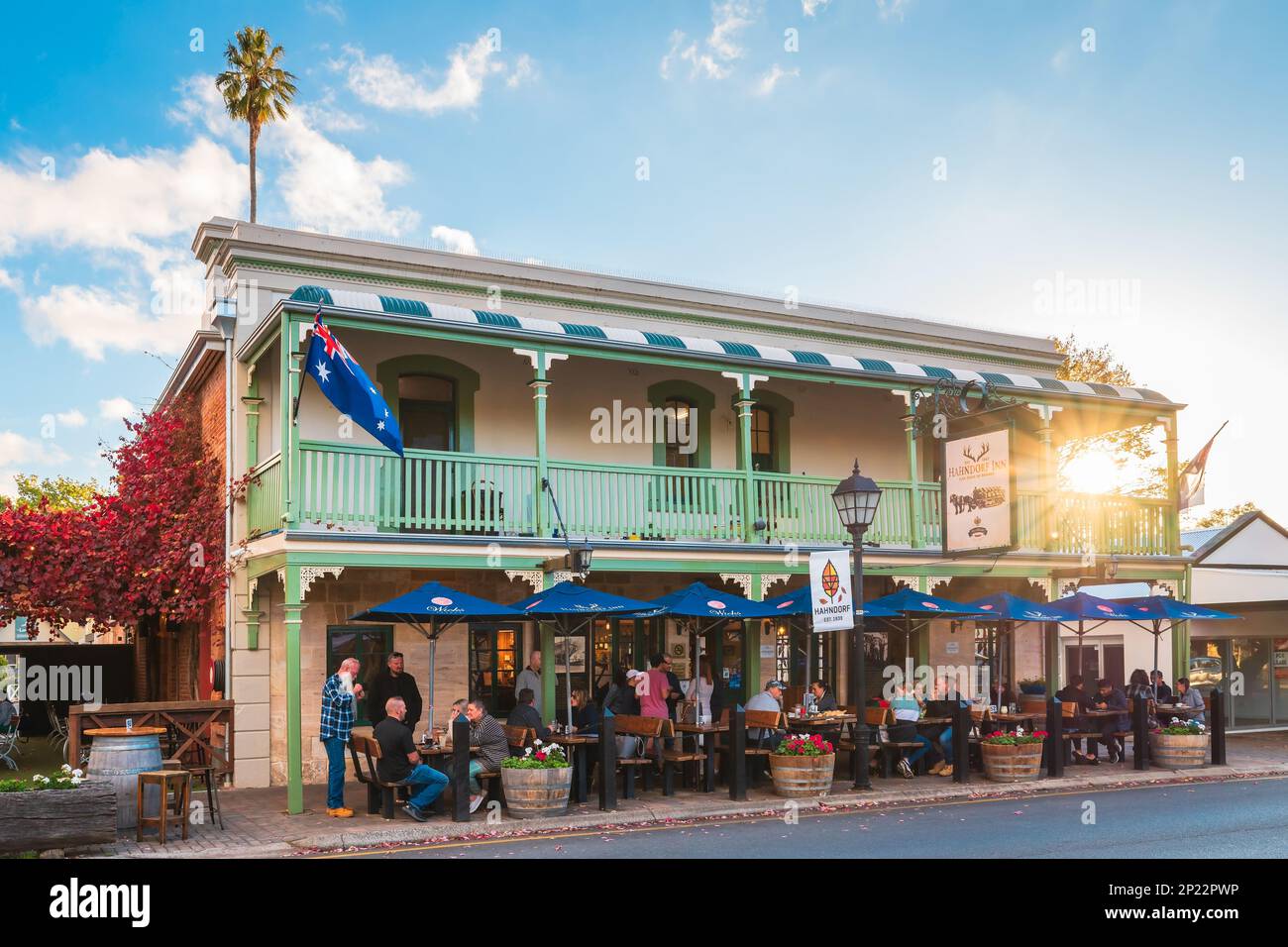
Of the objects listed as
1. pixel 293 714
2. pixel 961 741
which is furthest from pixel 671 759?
pixel 293 714

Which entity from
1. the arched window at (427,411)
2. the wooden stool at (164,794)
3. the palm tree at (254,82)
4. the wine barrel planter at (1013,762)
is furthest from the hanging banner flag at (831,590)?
the palm tree at (254,82)

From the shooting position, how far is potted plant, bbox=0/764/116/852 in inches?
400

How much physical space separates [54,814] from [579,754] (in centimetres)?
553

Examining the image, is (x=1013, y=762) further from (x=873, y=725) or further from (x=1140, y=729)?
(x=1140, y=729)

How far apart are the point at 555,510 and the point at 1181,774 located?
30.1 feet

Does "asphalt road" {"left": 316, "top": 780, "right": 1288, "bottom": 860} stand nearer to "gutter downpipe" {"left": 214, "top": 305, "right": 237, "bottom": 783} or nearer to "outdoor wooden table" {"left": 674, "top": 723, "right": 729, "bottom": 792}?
"outdoor wooden table" {"left": 674, "top": 723, "right": 729, "bottom": 792}

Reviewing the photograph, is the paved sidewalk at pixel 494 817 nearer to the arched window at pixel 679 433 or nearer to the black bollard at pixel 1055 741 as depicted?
the black bollard at pixel 1055 741

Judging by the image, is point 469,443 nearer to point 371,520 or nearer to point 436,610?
point 371,520

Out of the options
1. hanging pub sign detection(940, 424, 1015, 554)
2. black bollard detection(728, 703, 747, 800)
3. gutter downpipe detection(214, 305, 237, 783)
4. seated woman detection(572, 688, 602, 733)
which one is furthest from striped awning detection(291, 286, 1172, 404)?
black bollard detection(728, 703, 747, 800)

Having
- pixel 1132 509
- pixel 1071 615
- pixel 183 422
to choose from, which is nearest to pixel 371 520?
pixel 183 422

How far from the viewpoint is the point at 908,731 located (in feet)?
52.4

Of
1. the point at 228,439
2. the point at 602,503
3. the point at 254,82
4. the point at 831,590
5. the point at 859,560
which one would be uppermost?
the point at 254,82

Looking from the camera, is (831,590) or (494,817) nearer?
(494,817)

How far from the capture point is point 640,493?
16625 millimetres
